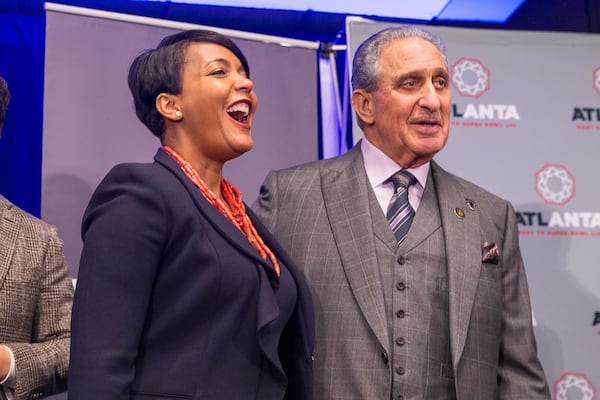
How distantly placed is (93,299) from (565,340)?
220 centimetres

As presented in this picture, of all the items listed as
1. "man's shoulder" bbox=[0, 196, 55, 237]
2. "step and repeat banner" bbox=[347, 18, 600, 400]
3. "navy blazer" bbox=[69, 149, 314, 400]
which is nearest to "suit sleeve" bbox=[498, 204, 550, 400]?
"navy blazer" bbox=[69, 149, 314, 400]

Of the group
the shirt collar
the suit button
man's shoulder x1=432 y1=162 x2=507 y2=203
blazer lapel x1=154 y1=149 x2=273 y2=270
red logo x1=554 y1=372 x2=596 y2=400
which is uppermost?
the shirt collar

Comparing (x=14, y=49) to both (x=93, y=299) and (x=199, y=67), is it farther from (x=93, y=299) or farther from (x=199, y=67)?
(x=93, y=299)

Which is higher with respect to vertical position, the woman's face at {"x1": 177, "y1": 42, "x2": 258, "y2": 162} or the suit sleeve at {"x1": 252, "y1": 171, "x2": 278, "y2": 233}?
the woman's face at {"x1": 177, "y1": 42, "x2": 258, "y2": 162}

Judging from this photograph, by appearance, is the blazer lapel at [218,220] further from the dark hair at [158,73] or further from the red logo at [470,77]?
the red logo at [470,77]

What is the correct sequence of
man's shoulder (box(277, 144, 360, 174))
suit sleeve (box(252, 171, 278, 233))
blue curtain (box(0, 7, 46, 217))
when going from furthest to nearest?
blue curtain (box(0, 7, 46, 217)) < man's shoulder (box(277, 144, 360, 174)) < suit sleeve (box(252, 171, 278, 233))

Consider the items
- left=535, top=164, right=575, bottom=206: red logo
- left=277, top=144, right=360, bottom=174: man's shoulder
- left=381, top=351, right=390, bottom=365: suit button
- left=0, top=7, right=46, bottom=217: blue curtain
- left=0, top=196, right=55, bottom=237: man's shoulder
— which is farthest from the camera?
left=0, top=7, right=46, bottom=217: blue curtain

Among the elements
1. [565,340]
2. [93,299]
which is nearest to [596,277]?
[565,340]

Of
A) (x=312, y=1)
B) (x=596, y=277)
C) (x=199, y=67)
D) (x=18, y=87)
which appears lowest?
(x=596, y=277)

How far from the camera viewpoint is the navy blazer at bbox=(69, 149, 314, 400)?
1.80 metres

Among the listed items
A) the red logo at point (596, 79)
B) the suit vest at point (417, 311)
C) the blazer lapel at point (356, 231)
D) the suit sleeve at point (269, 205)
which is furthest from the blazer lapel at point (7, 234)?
the red logo at point (596, 79)

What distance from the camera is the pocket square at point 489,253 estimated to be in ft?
8.29

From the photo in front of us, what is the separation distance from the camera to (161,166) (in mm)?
2107

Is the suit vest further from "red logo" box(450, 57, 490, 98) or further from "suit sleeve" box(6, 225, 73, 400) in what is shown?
"red logo" box(450, 57, 490, 98)
